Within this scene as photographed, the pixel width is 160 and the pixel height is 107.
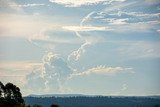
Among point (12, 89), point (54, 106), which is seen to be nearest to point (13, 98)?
point (12, 89)

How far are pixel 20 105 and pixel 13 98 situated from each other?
14911mm

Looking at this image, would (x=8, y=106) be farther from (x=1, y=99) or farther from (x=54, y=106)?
(x=54, y=106)

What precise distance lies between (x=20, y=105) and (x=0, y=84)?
18419 mm

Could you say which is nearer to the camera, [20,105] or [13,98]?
[20,105]

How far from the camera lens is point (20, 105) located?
13800 cm

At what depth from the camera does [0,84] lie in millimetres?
153125

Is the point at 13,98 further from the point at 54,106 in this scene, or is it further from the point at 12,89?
the point at 54,106

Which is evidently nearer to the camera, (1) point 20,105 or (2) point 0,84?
(1) point 20,105

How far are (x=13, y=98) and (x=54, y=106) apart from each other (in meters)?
14.5

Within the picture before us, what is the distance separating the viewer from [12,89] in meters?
154

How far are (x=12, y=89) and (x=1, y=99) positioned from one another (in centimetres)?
866

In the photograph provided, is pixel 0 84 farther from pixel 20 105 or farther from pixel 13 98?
pixel 20 105

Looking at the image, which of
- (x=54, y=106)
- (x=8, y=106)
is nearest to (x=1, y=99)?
(x=8, y=106)

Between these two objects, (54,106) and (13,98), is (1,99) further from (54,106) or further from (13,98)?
(54,106)
